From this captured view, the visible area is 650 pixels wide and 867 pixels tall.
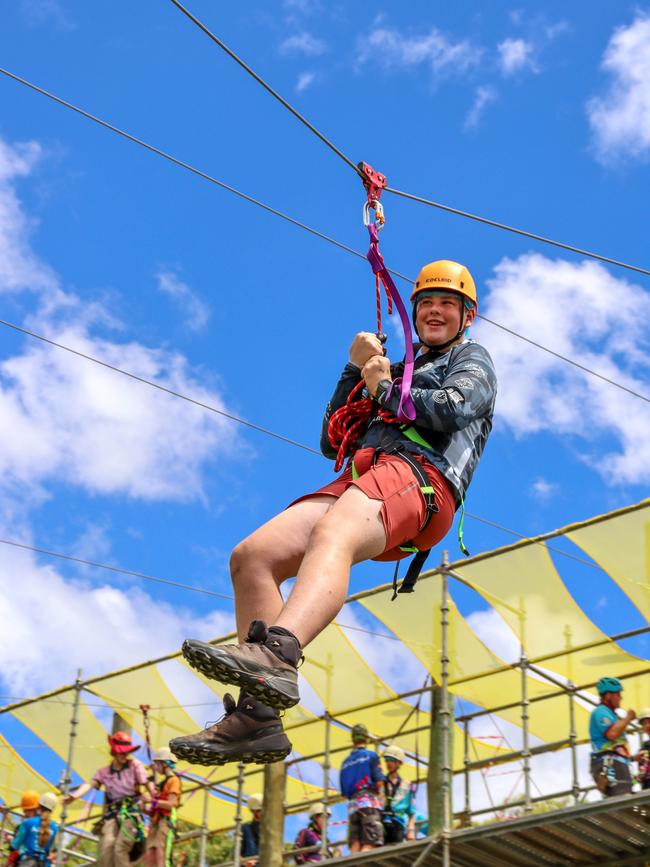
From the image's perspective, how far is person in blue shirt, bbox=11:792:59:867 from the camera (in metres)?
11.6

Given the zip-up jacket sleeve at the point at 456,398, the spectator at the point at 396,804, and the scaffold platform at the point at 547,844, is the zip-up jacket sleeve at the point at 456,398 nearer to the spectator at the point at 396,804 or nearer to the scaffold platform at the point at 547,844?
the scaffold platform at the point at 547,844

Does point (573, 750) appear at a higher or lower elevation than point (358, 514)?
higher

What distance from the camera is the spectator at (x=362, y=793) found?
9.95m

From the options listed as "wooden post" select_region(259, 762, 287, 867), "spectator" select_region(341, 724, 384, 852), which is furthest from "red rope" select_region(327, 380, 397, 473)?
"wooden post" select_region(259, 762, 287, 867)

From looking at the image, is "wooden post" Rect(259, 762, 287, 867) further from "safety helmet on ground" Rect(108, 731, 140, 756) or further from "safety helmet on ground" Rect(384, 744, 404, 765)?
"safety helmet on ground" Rect(384, 744, 404, 765)

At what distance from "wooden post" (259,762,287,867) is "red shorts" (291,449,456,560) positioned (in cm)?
705

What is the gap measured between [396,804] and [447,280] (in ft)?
19.3

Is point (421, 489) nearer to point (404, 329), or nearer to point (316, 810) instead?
point (404, 329)

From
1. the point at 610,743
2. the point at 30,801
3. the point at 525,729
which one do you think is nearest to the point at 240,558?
the point at 610,743

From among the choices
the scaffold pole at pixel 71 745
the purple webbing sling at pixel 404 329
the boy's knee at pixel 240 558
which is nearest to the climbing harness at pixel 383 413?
the purple webbing sling at pixel 404 329

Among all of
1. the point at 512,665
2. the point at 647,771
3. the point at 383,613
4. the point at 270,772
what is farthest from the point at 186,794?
the point at 647,771

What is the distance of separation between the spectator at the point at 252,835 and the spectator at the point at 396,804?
5.95 feet

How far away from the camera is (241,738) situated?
4.61m

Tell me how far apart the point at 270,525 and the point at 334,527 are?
1.12 feet
